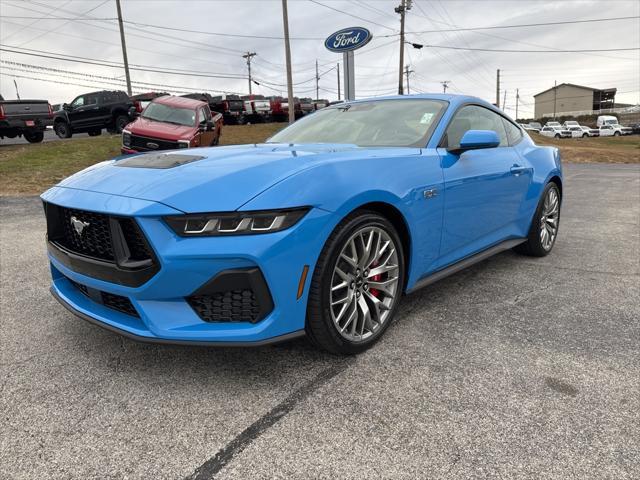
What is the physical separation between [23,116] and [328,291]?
644 inches

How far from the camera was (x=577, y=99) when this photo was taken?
295 ft

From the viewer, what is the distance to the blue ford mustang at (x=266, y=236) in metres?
2.02

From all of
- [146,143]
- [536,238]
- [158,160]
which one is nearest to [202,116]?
[146,143]

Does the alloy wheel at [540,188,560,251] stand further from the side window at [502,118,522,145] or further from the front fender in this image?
the front fender

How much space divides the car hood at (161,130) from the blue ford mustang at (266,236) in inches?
336

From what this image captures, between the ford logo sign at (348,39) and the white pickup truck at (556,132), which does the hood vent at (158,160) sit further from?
the white pickup truck at (556,132)

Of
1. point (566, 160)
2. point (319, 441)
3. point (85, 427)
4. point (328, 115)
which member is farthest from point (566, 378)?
point (566, 160)

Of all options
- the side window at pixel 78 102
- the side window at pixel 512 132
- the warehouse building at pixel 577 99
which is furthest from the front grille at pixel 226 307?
the warehouse building at pixel 577 99

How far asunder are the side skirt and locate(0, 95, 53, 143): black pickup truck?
1579 centimetres

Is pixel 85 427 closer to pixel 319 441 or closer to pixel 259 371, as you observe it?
pixel 259 371

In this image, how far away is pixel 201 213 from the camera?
200 centimetres

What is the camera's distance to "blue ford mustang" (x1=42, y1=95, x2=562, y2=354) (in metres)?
2.02

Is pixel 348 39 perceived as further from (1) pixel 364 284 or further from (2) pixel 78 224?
(2) pixel 78 224

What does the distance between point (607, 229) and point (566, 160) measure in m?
14.5
